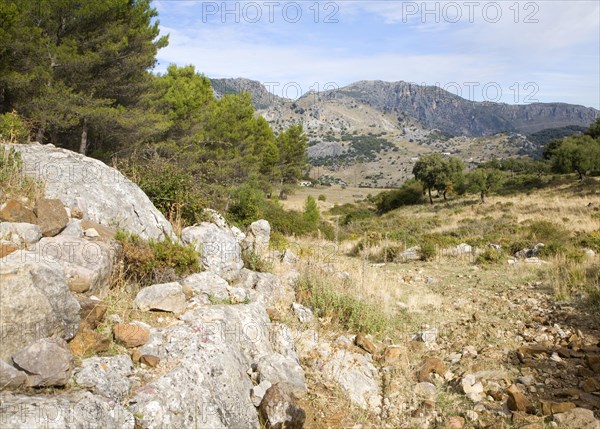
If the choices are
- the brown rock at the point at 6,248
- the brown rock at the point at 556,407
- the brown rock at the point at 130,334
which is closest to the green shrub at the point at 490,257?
the brown rock at the point at 556,407

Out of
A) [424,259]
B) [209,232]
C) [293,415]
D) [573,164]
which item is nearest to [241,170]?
[424,259]

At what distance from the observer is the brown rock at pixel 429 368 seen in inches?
210

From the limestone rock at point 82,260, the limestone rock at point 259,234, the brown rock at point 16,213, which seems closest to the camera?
the limestone rock at point 82,260

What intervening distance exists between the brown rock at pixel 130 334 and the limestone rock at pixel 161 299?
705mm

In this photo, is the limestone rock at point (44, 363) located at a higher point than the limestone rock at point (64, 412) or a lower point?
higher

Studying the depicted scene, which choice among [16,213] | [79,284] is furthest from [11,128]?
[79,284]

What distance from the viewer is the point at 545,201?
1298 inches

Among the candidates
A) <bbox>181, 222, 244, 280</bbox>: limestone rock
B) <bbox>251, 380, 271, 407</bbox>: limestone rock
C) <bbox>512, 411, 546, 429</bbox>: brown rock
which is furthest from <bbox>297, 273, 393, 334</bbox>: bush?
<bbox>512, 411, 546, 429</bbox>: brown rock

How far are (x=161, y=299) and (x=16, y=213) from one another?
2.12 meters

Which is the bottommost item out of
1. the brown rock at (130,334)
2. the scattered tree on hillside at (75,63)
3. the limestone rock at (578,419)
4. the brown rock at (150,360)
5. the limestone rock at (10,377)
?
the limestone rock at (578,419)

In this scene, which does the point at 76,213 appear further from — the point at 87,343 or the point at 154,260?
Result: the point at 87,343

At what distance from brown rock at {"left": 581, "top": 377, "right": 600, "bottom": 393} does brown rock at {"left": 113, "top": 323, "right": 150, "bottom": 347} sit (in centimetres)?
503

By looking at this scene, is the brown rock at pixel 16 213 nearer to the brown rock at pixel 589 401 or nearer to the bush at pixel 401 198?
the brown rock at pixel 589 401

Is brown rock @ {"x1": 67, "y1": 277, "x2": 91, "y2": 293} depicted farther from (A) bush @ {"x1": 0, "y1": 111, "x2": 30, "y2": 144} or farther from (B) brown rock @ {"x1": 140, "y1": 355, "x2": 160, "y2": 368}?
(A) bush @ {"x1": 0, "y1": 111, "x2": 30, "y2": 144}
